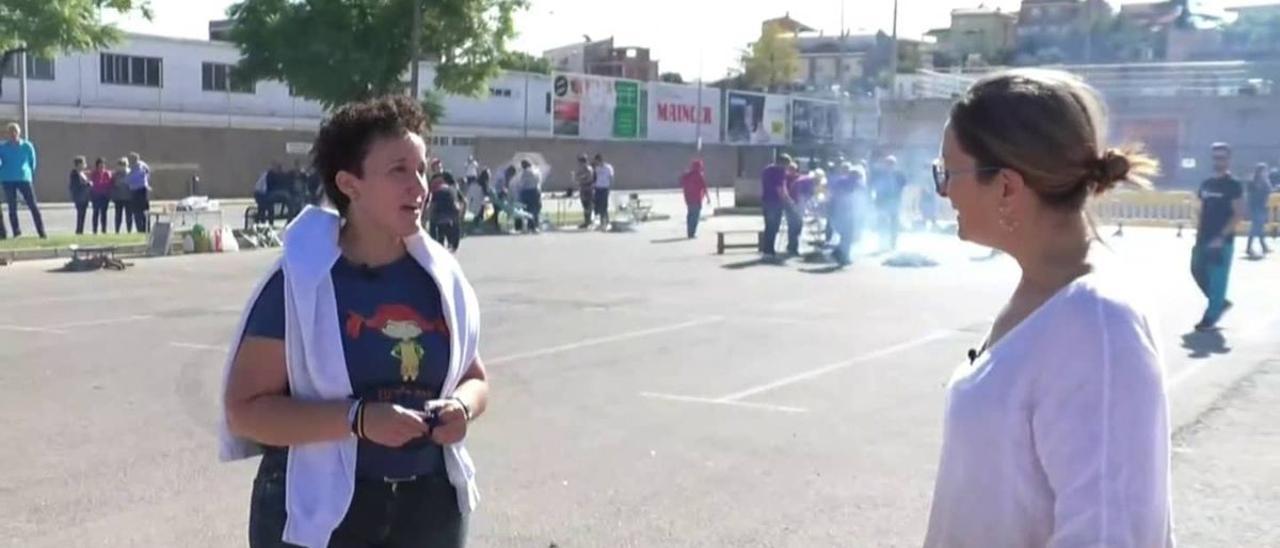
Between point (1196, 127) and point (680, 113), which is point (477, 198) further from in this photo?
point (680, 113)

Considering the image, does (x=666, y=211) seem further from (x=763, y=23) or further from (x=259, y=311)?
(x=763, y=23)

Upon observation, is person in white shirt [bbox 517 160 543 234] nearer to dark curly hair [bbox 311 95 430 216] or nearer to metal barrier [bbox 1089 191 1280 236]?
metal barrier [bbox 1089 191 1280 236]

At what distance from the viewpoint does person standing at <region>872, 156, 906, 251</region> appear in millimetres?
26391

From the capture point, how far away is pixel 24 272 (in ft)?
66.2

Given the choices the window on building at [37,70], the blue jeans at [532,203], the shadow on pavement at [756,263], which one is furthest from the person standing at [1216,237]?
the window on building at [37,70]

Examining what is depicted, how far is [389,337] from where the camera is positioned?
3.24 metres

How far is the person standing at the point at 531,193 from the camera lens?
3312cm

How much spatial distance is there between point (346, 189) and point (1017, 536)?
171 cm

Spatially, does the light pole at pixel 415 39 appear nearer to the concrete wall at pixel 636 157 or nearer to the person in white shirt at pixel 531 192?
the person in white shirt at pixel 531 192

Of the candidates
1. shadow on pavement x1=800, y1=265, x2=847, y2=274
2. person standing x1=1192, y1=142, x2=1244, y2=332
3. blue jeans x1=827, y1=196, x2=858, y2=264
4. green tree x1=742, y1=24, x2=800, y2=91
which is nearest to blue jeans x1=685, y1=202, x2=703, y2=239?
blue jeans x1=827, y1=196, x2=858, y2=264

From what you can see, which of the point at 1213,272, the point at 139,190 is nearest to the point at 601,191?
the point at 139,190

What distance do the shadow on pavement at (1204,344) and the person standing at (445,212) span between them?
1343cm

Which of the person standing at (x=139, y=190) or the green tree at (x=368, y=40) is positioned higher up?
the green tree at (x=368, y=40)

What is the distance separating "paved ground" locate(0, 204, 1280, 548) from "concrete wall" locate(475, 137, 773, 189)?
136ft
